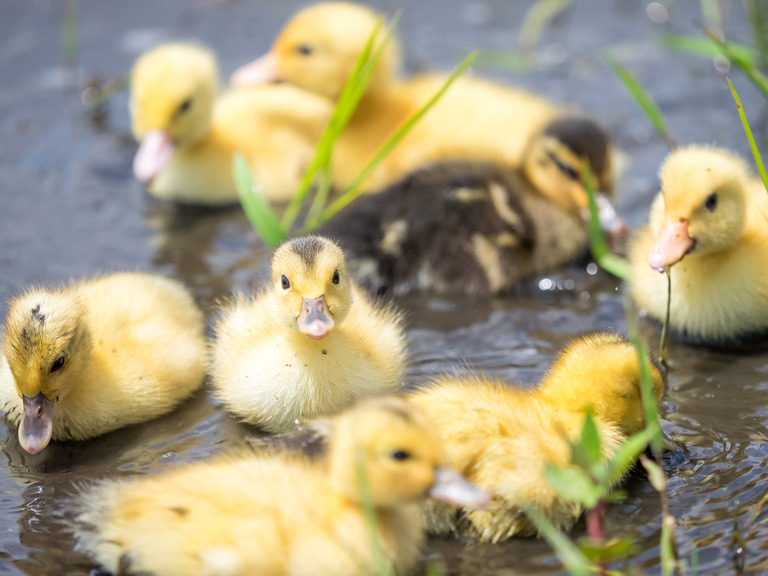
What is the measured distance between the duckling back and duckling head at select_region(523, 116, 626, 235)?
25cm

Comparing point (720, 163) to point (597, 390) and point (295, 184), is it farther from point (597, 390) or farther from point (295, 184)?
point (295, 184)

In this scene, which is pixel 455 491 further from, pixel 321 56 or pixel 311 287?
pixel 321 56

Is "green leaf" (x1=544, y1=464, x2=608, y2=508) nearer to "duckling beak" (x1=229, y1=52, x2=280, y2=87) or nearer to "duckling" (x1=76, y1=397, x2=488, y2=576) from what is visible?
"duckling" (x1=76, y1=397, x2=488, y2=576)

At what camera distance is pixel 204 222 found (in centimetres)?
488

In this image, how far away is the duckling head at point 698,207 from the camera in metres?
3.30

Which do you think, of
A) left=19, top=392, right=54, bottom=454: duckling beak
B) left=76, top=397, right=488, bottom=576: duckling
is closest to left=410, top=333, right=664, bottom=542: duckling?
left=76, top=397, right=488, bottom=576: duckling

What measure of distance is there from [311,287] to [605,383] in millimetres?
821

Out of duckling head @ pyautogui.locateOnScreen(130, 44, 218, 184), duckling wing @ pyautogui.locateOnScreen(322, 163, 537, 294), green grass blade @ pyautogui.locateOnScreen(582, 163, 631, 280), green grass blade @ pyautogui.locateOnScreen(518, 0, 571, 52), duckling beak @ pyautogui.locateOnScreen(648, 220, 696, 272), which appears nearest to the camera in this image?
duckling beak @ pyautogui.locateOnScreen(648, 220, 696, 272)

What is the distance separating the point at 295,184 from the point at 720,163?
7.24ft

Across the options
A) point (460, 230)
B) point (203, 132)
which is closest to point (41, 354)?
point (460, 230)

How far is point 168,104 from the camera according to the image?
4.72 m

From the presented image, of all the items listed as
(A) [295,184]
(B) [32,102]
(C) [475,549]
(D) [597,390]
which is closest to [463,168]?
(A) [295,184]

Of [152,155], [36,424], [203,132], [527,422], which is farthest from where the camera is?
[203,132]

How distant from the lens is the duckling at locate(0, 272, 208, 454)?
2.86 metres
